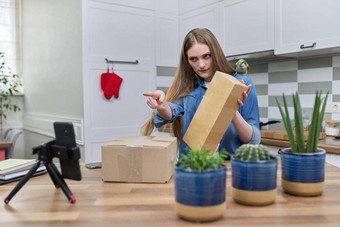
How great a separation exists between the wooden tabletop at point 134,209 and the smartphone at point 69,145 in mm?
83

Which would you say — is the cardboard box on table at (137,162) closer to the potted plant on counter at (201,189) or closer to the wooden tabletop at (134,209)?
the wooden tabletop at (134,209)

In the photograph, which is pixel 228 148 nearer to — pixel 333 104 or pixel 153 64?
pixel 333 104

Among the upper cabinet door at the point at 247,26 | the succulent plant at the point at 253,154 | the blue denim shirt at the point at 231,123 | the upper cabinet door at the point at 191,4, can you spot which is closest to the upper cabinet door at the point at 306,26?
the upper cabinet door at the point at 247,26

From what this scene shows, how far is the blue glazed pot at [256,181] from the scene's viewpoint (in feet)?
2.73

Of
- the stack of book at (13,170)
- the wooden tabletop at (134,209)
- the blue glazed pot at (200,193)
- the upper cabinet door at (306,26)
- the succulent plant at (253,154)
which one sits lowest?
the wooden tabletop at (134,209)

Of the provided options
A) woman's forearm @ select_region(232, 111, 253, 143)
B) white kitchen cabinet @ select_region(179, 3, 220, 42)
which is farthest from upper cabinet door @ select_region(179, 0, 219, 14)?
woman's forearm @ select_region(232, 111, 253, 143)

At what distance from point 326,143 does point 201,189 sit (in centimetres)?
178

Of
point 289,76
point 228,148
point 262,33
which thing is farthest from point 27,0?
point 228,148

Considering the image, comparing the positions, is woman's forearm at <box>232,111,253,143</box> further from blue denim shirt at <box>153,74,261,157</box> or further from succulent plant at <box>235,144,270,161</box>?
succulent plant at <box>235,144,270,161</box>

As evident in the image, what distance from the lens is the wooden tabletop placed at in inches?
30.0

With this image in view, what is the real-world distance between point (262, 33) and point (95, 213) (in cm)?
229

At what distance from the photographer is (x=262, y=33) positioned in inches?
106

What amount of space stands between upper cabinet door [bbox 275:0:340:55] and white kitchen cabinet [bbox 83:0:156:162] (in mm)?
1467

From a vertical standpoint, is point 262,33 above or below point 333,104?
above
